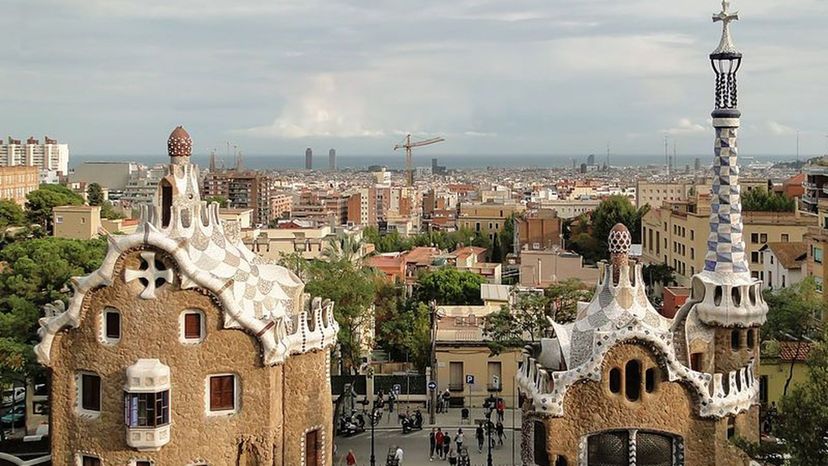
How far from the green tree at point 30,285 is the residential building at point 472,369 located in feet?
47.5

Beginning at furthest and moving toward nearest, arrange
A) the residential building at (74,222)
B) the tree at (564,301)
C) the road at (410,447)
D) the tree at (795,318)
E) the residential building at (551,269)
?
1. the residential building at (551,269)
2. the residential building at (74,222)
3. the tree at (564,301)
4. the tree at (795,318)
5. the road at (410,447)

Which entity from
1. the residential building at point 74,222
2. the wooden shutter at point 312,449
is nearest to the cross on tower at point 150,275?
the wooden shutter at point 312,449

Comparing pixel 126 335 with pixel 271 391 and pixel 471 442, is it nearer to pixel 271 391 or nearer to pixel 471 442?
pixel 271 391

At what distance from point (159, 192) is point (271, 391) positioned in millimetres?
6390

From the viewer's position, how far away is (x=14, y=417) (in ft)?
128

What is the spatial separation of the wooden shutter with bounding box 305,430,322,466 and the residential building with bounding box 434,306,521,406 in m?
12.2

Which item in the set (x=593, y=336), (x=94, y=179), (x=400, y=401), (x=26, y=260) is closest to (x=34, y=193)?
(x=26, y=260)

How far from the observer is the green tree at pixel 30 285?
35.1 metres

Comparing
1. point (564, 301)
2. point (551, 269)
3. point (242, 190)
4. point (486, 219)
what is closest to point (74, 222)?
point (551, 269)

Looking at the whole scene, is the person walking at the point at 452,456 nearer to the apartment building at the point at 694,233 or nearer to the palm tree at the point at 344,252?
the palm tree at the point at 344,252

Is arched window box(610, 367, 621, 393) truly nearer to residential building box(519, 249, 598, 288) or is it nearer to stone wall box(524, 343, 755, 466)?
stone wall box(524, 343, 755, 466)

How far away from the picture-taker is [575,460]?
27.6m

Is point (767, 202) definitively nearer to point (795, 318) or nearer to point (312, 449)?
point (795, 318)

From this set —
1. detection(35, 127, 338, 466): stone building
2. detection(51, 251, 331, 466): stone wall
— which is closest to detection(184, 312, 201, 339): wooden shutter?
detection(35, 127, 338, 466): stone building
